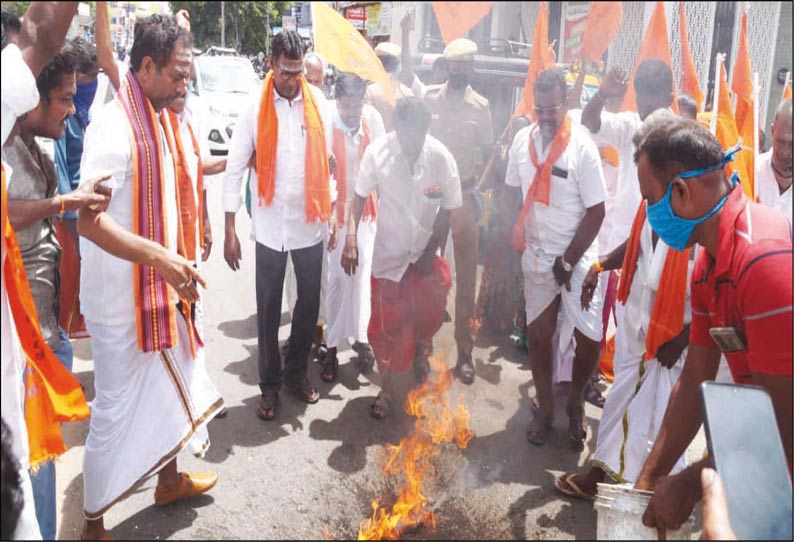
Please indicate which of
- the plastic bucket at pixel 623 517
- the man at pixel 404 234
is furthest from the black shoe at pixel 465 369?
the plastic bucket at pixel 623 517

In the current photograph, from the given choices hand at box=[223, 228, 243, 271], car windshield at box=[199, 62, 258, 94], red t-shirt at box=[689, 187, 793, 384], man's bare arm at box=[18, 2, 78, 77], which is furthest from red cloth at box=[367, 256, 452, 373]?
man's bare arm at box=[18, 2, 78, 77]

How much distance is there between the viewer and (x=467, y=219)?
4660mm

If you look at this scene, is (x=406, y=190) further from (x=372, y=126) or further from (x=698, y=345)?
(x=698, y=345)

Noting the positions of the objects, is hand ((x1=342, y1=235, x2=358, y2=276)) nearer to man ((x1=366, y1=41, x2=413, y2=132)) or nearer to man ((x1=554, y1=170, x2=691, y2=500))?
man ((x1=366, y1=41, x2=413, y2=132))

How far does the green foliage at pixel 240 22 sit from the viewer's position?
3.78 metres

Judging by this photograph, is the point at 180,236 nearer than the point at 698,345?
No

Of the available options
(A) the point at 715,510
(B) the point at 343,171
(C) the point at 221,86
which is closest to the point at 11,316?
(A) the point at 715,510

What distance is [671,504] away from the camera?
1.82 meters

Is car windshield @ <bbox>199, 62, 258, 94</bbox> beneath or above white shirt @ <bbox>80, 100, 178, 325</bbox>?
above

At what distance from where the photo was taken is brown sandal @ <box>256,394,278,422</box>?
160 inches


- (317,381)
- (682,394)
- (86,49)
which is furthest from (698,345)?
(86,49)

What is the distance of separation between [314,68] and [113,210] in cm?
253

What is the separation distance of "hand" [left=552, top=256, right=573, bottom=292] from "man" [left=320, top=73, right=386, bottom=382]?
1.30 m

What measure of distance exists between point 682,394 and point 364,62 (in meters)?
2.34
